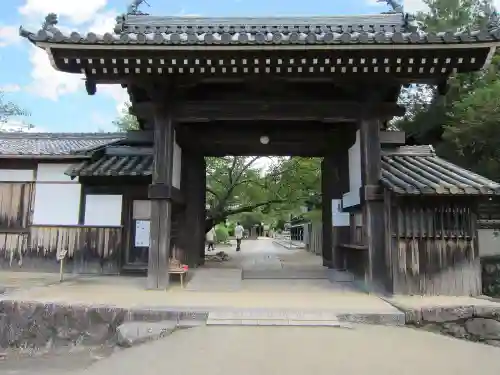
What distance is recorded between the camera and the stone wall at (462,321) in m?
5.28

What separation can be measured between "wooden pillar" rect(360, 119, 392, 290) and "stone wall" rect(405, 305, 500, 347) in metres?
1.23

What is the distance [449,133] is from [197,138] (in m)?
7.66

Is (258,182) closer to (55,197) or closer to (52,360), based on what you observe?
(55,197)

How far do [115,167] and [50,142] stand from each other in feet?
13.7

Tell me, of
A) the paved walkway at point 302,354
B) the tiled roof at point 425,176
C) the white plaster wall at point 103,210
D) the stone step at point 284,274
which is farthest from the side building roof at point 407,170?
the stone step at point 284,274

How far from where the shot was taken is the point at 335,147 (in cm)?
962

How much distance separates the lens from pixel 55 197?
9539 mm

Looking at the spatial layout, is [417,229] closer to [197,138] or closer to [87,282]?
[197,138]

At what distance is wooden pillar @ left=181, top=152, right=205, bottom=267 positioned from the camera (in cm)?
963

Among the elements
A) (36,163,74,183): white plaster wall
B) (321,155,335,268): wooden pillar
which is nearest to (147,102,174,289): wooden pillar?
(36,163,74,183): white plaster wall

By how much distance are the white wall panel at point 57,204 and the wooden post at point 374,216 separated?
6.75 meters

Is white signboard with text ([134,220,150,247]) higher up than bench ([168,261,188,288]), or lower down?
higher up

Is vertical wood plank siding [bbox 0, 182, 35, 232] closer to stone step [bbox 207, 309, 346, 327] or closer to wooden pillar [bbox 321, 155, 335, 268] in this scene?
stone step [bbox 207, 309, 346, 327]

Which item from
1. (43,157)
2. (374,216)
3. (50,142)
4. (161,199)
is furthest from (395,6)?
(50,142)
